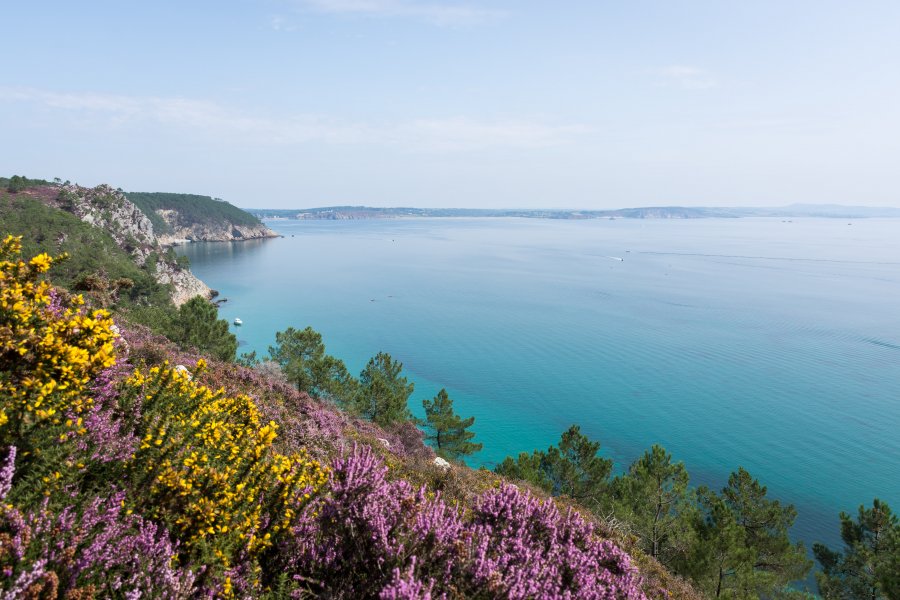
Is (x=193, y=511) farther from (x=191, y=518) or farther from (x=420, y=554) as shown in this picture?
(x=420, y=554)

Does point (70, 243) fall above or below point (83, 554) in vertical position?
above

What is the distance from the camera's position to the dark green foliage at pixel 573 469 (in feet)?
94.5

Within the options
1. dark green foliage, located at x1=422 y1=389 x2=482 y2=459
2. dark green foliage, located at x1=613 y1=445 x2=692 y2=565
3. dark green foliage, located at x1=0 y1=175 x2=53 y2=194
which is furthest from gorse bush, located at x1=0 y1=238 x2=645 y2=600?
dark green foliage, located at x1=0 y1=175 x2=53 y2=194

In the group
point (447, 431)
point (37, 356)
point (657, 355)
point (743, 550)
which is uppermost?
point (37, 356)

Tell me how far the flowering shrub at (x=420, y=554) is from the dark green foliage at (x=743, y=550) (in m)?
16.7

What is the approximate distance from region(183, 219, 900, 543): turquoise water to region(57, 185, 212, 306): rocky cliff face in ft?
31.2

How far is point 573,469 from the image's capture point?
3003 cm

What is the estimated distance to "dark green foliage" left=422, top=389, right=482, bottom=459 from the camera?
123ft

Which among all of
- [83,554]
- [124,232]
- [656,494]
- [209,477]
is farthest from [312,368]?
[124,232]

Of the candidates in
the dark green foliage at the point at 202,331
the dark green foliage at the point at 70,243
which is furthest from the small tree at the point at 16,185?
the dark green foliage at the point at 202,331

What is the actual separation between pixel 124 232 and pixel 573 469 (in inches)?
4684

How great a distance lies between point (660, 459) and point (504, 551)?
26518 mm

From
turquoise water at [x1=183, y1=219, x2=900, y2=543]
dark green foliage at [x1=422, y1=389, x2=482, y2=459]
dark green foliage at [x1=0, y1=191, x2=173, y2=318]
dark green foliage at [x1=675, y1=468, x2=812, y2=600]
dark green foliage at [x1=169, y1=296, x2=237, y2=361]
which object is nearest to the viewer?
dark green foliage at [x1=675, y1=468, x2=812, y2=600]

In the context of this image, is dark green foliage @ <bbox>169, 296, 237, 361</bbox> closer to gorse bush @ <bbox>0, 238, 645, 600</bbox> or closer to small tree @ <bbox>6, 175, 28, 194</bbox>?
gorse bush @ <bbox>0, 238, 645, 600</bbox>
